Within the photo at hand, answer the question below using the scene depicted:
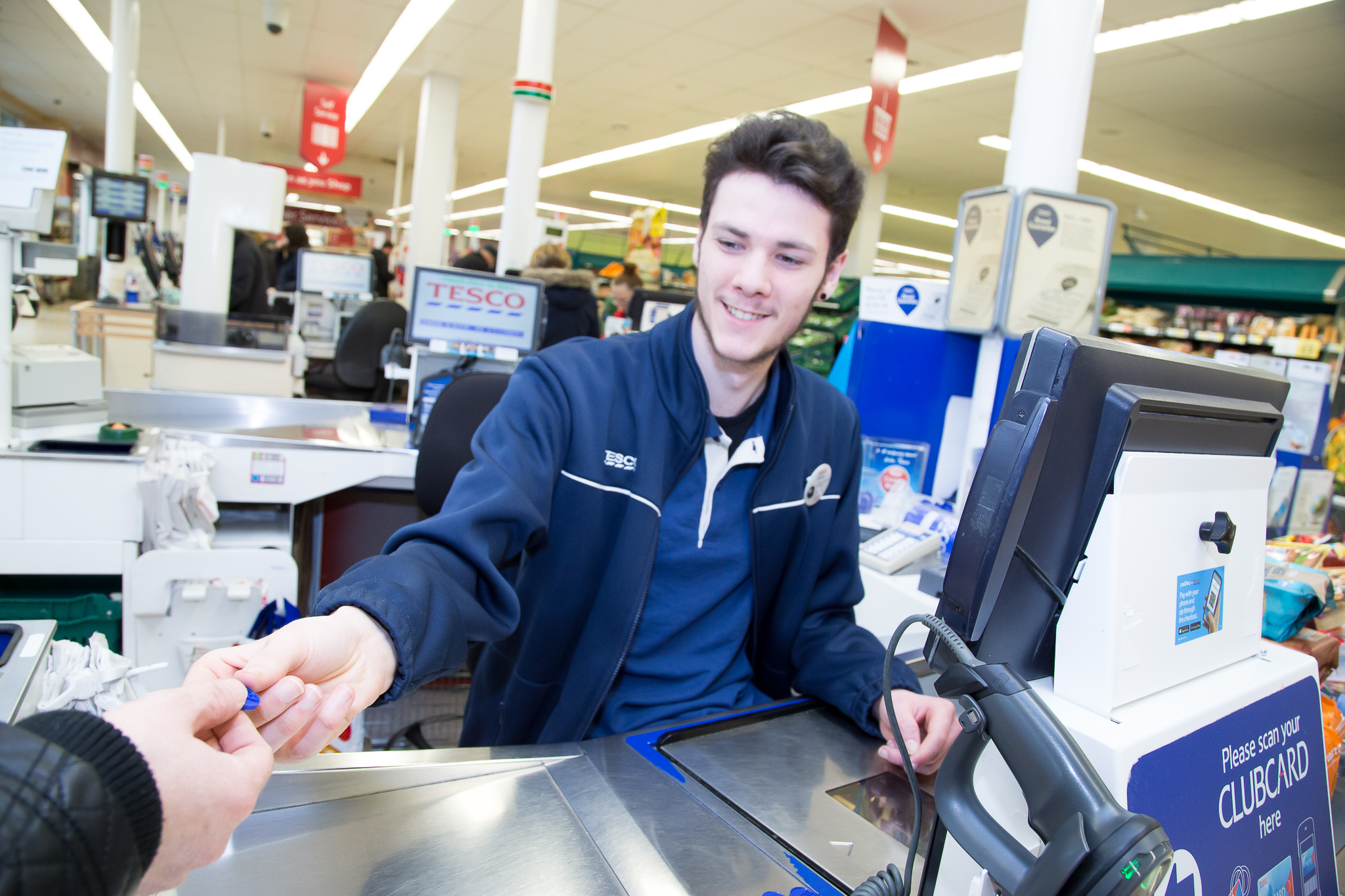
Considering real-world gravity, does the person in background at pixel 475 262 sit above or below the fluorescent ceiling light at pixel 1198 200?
below

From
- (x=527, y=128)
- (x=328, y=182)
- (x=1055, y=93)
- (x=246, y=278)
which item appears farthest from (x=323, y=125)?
(x=1055, y=93)

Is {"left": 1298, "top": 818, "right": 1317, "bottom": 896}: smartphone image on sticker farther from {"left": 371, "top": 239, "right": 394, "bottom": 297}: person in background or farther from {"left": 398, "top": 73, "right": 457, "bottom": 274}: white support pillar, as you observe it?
{"left": 398, "top": 73, "right": 457, "bottom": 274}: white support pillar

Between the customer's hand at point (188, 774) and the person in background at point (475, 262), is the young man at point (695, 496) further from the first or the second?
the person in background at point (475, 262)

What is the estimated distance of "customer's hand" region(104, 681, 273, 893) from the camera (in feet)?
1.48

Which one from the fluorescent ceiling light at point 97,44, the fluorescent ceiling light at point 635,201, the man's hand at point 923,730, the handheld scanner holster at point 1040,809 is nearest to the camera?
the handheld scanner holster at point 1040,809

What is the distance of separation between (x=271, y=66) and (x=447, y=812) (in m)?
10.8

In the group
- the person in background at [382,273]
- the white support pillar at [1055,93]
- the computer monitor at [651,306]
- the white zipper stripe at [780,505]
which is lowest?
the white zipper stripe at [780,505]

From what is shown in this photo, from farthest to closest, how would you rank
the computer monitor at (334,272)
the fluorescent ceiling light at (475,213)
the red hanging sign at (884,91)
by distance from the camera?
the fluorescent ceiling light at (475,213) < the computer monitor at (334,272) < the red hanging sign at (884,91)

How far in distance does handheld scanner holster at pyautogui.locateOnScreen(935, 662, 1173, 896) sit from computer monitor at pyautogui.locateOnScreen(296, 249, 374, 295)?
6.92 metres

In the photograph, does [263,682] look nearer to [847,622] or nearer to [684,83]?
[847,622]

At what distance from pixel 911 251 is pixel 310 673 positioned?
1952 centimetres

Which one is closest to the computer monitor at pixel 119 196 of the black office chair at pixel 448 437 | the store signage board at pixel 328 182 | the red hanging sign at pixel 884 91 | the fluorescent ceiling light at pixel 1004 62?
the fluorescent ceiling light at pixel 1004 62

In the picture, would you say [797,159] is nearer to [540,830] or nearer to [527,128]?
[540,830]

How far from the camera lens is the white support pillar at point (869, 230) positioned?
10.7 meters
